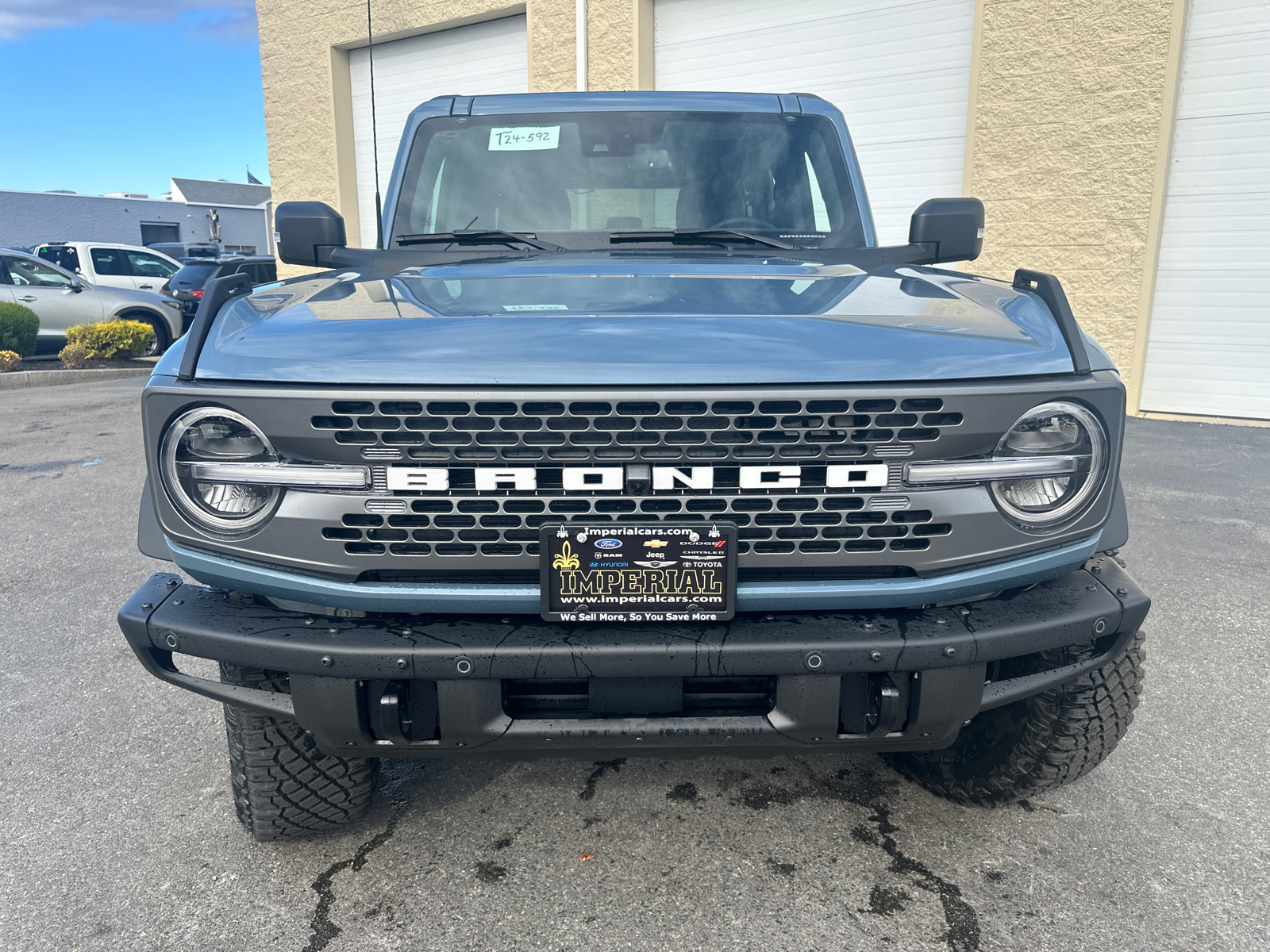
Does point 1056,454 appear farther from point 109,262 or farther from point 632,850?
point 109,262

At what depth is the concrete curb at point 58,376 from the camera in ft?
37.8

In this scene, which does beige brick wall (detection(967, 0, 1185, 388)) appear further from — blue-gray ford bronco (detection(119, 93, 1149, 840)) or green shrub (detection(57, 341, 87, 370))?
green shrub (detection(57, 341, 87, 370))

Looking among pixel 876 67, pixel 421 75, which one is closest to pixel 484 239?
pixel 876 67

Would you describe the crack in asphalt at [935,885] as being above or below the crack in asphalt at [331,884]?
above

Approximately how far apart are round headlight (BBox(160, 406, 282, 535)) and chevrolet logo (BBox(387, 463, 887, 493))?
297 millimetres

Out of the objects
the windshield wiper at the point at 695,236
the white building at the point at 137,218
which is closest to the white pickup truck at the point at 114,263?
the windshield wiper at the point at 695,236

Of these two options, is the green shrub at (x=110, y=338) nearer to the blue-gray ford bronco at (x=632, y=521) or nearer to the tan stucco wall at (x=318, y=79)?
the tan stucco wall at (x=318, y=79)

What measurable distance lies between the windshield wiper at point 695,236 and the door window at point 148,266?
717 inches

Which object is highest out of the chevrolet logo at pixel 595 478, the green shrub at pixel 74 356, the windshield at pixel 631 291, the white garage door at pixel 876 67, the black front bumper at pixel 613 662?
the white garage door at pixel 876 67

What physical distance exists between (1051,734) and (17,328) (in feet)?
47.2

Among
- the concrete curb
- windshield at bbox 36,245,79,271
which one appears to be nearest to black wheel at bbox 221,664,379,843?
the concrete curb

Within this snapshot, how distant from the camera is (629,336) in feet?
5.74

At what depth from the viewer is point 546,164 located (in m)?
3.15

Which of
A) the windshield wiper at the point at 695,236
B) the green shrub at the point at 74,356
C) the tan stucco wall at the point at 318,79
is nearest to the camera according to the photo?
the windshield wiper at the point at 695,236
